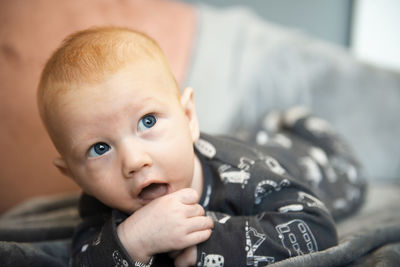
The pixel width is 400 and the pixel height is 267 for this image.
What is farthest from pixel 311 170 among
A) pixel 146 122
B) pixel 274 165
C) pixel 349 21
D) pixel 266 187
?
pixel 349 21

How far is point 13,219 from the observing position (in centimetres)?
109

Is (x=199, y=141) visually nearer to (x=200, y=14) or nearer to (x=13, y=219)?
(x=13, y=219)

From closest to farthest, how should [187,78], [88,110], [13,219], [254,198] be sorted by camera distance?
[88,110] < [254,198] < [13,219] < [187,78]

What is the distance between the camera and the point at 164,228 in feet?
2.22

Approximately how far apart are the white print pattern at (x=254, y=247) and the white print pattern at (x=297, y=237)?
0.13ft

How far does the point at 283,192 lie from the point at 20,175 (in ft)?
2.89

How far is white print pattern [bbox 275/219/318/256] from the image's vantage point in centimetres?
71

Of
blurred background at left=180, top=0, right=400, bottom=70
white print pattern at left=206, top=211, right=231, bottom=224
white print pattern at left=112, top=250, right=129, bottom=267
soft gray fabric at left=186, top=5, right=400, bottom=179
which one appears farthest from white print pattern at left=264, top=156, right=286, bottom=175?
blurred background at left=180, top=0, right=400, bottom=70

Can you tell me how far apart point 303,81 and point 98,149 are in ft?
3.54

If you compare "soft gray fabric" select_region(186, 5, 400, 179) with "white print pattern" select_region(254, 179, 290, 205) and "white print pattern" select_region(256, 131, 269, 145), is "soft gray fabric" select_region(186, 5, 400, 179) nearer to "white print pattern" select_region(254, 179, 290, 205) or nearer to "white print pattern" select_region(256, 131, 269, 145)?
"white print pattern" select_region(256, 131, 269, 145)

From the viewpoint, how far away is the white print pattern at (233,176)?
0.79m

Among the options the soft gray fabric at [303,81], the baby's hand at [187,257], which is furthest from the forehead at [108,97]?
the soft gray fabric at [303,81]

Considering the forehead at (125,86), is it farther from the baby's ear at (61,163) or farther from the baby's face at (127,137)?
the baby's ear at (61,163)

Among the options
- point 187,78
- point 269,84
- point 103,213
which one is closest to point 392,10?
point 269,84
